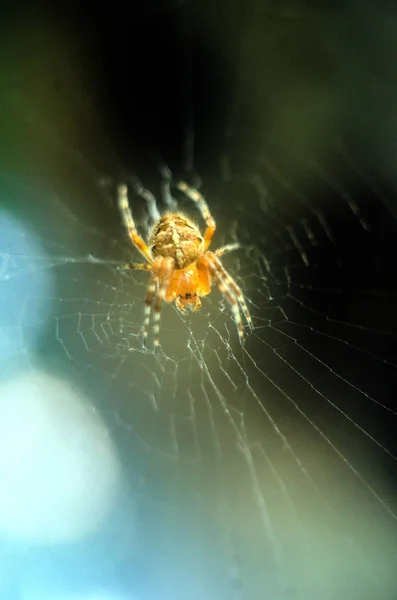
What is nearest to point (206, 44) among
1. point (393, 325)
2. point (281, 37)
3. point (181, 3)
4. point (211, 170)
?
point (181, 3)

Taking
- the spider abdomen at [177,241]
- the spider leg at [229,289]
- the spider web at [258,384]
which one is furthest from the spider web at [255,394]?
the spider abdomen at [177,241]

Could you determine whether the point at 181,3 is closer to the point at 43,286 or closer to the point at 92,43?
the point at 92,43

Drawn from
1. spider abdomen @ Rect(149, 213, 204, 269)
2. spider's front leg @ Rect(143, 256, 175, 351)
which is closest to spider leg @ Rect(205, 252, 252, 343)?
spider abdomen @ Rect(149, 213, 204, 269)

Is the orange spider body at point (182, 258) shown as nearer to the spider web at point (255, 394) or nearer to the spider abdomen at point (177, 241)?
the spider abdomen at point (177, 241)

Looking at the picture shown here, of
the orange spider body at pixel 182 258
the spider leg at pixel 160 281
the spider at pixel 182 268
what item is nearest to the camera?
the spider leg at pixel 160 281

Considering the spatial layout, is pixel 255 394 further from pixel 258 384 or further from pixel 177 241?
pixel 177 241

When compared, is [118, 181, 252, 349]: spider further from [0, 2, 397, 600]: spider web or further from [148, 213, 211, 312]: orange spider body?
[0, 2, 397, 600]: spider web
